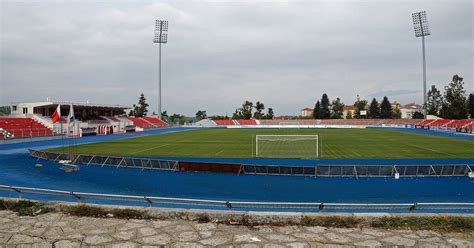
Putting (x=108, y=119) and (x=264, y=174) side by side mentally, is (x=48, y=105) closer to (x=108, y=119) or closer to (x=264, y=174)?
(x=108, y=119)

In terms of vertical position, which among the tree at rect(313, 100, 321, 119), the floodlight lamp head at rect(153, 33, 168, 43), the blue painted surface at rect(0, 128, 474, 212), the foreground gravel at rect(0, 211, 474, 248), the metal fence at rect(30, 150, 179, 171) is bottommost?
the blue painted surface at rect(0, 128, 474, 212)

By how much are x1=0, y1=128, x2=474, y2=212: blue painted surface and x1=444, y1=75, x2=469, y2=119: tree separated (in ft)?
243

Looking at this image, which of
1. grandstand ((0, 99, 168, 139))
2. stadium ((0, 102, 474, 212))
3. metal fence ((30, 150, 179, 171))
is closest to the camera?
stadium ((0, 102, 474, 212))

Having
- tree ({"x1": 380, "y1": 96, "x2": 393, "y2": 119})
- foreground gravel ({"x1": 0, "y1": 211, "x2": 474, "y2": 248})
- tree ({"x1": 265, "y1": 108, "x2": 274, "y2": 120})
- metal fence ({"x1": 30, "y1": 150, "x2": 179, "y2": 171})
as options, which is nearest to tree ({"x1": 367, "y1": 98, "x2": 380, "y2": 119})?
tree ({"x1": 380, "y1": 96, "x2": 393, "y2": 119})

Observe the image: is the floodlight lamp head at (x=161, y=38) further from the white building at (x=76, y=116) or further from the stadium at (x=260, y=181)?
the stadium at (x=260, y=181)

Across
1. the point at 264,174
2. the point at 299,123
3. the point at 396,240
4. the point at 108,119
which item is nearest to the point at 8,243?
the point at 396,240

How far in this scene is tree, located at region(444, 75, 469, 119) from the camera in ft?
253

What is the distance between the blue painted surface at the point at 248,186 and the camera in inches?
477

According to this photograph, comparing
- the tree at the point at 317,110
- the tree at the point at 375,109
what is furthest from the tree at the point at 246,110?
the tree at the point at 375,109

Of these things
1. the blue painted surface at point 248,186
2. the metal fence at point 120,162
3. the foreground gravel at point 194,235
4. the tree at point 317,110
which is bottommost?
the blue painted surface at point 248,186

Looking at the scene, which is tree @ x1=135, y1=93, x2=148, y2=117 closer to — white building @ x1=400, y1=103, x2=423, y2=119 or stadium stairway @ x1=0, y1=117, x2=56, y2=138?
stadium stairway @ x1=0, y1=117, x2=56, y2=138

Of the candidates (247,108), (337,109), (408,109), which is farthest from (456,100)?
(408,109)

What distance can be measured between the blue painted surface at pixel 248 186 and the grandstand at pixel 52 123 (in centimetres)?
1642

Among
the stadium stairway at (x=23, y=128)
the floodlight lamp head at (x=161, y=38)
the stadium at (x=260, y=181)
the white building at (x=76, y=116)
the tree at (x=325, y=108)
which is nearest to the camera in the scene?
the stadium at (x=260, y=181)
